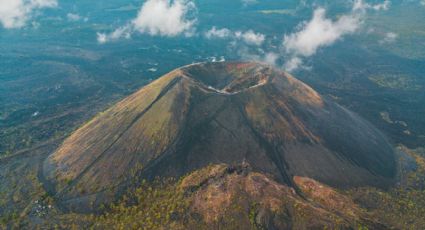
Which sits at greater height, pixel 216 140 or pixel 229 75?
pixel 229 75

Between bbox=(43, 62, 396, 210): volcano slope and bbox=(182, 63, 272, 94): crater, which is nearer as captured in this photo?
bbox=(43, 62, 396, 210): volcano slope

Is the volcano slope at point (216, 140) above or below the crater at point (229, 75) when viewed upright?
below

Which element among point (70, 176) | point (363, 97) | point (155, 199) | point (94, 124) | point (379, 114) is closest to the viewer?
point (155, 199)

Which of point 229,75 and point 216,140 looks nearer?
point 216,140

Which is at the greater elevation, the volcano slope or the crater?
the crater

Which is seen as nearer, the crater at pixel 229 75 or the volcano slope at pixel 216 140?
the volcano slope at pixel 216 140

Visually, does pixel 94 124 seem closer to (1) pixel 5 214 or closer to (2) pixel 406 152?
(1) pixel 5 214

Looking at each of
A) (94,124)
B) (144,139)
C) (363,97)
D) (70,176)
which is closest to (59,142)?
(94,124)

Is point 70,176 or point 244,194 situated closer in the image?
point 244,194
